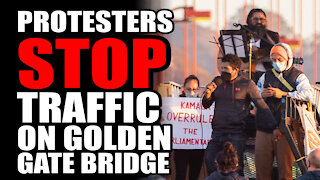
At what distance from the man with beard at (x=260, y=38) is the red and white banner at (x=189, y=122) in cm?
97

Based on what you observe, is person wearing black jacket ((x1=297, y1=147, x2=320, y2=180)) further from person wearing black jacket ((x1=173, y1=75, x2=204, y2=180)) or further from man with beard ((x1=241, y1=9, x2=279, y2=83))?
person wearing black jacket ((x1=173, y1=75, x2=204, y2=180))

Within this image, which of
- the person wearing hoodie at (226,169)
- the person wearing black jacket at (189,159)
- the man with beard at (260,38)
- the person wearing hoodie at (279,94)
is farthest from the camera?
the person wearing black jacket at (189,159)

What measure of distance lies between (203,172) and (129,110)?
286cm

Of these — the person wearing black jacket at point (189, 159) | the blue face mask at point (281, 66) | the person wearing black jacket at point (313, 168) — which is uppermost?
the blue face mask at point (281, 66)

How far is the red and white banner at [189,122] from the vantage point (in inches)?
516

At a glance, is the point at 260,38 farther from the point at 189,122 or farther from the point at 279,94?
the point at 189,122

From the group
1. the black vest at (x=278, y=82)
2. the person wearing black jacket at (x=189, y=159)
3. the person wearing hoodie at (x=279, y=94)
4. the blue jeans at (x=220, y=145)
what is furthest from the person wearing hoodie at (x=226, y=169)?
the person wearing black jacket at (x=189, y=159)

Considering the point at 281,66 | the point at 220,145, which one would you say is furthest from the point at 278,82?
the point at 220,145

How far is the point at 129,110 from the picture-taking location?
50.4 ft

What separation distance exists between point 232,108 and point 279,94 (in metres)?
0.61

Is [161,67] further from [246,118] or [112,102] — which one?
[246,118]

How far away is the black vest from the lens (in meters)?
11.4

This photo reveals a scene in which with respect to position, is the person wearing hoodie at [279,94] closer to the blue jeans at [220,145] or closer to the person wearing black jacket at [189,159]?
the blue jeans at [220,145]

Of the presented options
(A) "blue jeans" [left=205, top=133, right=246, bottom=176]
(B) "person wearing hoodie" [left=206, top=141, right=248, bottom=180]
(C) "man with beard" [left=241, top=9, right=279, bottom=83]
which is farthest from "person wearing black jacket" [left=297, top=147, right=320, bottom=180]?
(C) "man with beard" [left=241, top=9, right=279, bottom=83]
